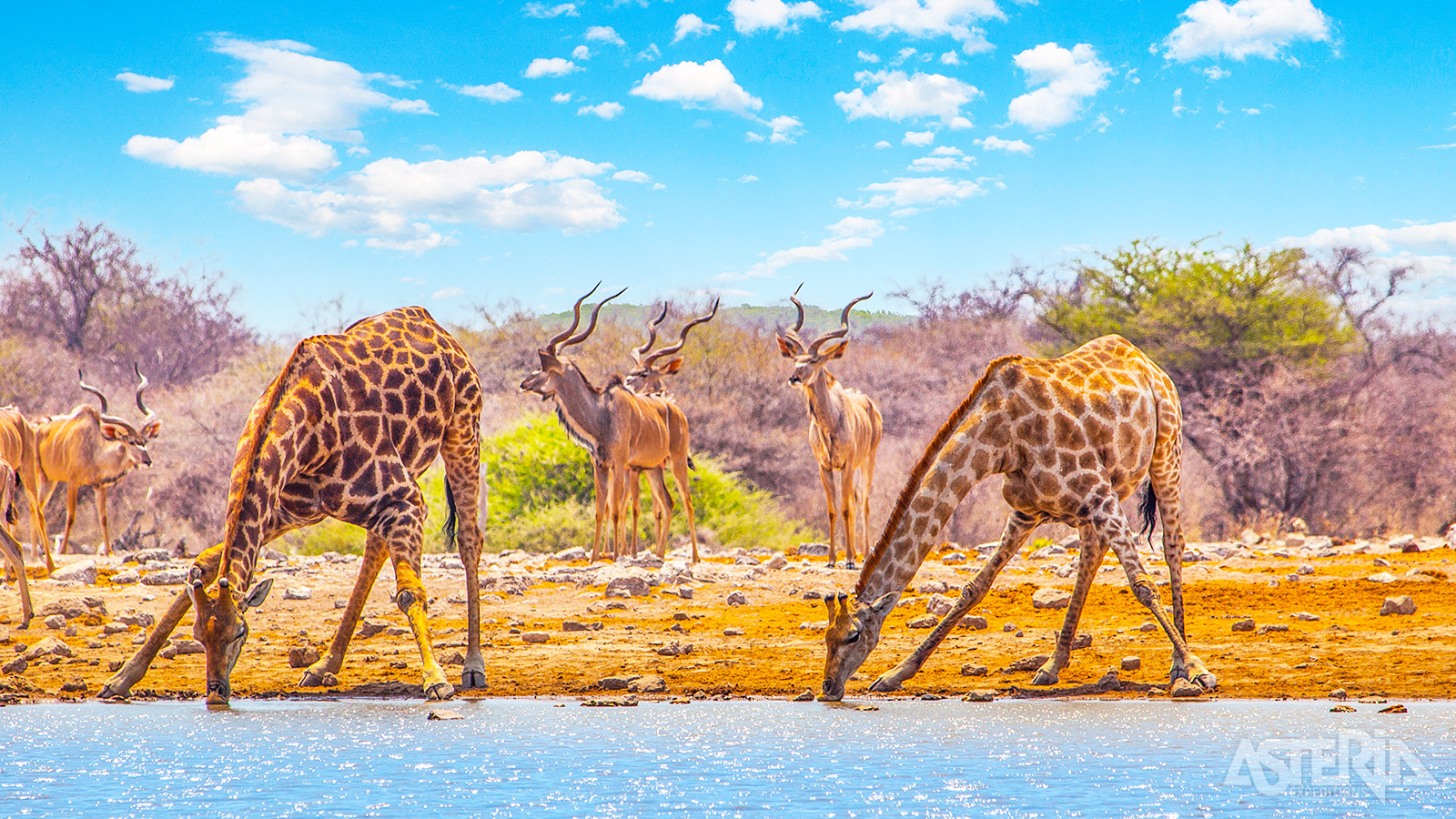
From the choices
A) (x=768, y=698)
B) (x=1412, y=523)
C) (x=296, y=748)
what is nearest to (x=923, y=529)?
(x=768, y=698)

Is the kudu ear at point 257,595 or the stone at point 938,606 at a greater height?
the kudu ear at point 257,595

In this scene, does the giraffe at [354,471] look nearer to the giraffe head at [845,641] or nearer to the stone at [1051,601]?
the giraffe head at [845,641]

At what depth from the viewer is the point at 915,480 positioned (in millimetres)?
7434

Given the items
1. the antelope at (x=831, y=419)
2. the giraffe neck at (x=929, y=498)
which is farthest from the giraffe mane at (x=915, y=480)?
the antelope at (x=831, y=419)

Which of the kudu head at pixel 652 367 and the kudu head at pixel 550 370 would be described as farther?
the kudu head at pixel 652 367

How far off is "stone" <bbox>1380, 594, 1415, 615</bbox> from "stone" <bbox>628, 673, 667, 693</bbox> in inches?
228

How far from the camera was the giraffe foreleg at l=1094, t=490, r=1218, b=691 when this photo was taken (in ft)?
24.1

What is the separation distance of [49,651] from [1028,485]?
6.30 m

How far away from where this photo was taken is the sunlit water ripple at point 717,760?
14.9 feet

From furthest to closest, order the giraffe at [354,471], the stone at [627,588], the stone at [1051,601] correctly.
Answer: the stone at [627,588] → the stone at [1051,601] → the giraffe at [354,471]

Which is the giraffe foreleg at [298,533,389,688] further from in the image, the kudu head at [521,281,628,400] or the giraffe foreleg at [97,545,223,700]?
the kudu head at [521,281,628,400]

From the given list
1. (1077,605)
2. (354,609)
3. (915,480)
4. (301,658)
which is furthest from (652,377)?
(915,480)

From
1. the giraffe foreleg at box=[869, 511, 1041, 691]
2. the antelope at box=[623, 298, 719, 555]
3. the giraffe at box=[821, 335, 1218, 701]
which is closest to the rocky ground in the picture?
the giraffe foreleg at box=[869, 511, 1041, 691]

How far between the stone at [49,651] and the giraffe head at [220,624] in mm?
3185
